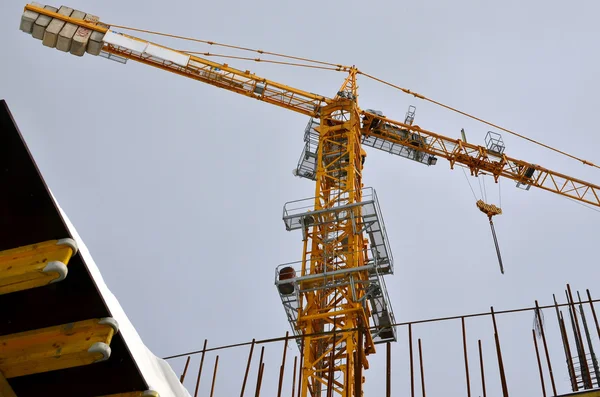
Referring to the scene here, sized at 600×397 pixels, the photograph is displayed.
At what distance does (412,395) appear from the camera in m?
12.6

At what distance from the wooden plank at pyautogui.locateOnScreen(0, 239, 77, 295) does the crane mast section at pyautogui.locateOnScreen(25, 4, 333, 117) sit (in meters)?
27.4

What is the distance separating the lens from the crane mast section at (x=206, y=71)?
109ft

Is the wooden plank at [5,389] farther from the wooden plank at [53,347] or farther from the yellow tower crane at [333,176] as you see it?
the yellow tower crane at [333,176]

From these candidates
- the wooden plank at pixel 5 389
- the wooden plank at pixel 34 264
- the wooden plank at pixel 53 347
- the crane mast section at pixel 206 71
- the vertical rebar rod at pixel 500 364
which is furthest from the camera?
the crane mast section at pixel 206 71

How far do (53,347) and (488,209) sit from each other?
96.7 ft

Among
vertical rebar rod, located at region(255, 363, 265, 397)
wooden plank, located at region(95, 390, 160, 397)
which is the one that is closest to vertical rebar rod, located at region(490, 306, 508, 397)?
vertical rebar rod, located at region(255, 363, 265, 397)

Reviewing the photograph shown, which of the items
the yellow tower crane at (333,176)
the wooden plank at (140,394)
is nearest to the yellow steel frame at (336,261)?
the yellow tower crane at (333,176)

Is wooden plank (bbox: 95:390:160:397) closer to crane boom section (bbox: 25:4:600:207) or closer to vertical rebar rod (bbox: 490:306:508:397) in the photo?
vertical rebar rod (bbox: 490:306:508:397)

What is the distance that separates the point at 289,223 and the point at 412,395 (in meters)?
14.4

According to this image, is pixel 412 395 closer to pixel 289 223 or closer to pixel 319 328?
pixel 319 328

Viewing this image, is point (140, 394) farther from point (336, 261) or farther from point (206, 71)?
point (206, 71)

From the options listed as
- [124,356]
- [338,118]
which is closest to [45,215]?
[124,356]

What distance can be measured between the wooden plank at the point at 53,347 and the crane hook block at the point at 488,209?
95.7ft

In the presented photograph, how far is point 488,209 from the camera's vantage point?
33906 mm
